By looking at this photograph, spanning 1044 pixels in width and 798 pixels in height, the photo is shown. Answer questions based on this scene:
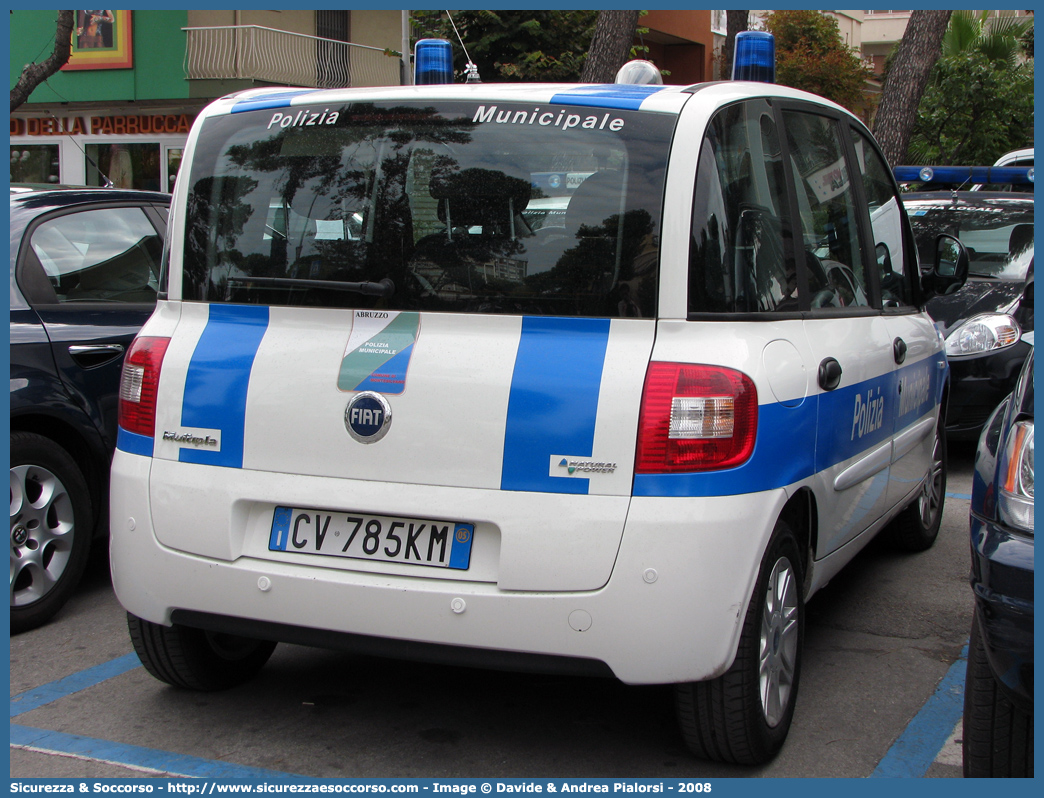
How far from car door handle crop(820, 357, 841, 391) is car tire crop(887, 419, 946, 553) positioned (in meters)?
1.91

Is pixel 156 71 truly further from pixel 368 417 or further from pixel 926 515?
pixel 368 417

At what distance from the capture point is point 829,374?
335 cm

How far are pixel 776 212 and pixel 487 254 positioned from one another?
91 cm

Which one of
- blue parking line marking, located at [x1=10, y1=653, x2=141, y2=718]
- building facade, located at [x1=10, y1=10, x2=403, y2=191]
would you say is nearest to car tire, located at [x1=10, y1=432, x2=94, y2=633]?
blue parking line marking, located at [x1=10, y1=653, x2=141, y2=718]

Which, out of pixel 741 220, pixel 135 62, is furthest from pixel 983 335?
pixel 135 62

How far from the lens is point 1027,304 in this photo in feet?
13.5

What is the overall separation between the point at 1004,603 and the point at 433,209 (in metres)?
1.70

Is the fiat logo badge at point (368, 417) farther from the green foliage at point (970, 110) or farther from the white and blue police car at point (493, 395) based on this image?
the green foliage at point (970, 110)

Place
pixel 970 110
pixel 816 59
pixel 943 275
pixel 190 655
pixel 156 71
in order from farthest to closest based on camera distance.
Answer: pixel 816 59 → pixel 156 71 → pixel 970 110 → pixel 943 275 → pixel 190 655

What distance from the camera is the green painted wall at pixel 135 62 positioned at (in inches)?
950

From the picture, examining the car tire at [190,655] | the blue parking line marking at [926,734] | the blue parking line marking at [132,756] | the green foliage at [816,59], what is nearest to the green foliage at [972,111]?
the green foliage at [816,59]

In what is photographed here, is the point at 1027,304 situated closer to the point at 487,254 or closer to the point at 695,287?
the point at 695,287

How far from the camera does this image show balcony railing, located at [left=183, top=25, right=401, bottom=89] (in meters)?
23.8

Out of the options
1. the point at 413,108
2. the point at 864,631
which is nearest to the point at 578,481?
the point at 413,108
